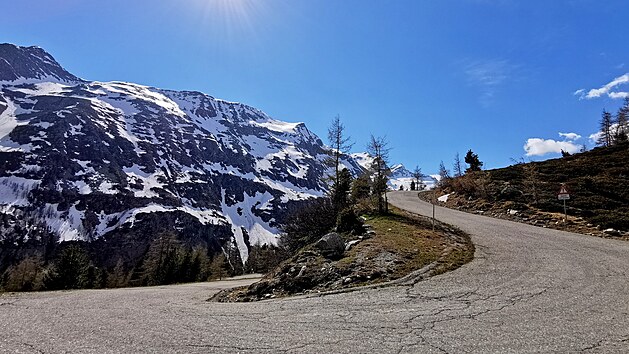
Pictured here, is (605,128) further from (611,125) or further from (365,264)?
(365,264)

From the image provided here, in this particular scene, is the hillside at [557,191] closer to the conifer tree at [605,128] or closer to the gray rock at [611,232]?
the gray rock at [611,232]

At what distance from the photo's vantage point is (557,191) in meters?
30.3

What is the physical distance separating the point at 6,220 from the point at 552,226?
199 metres

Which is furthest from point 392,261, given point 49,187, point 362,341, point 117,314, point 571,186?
point 49,187

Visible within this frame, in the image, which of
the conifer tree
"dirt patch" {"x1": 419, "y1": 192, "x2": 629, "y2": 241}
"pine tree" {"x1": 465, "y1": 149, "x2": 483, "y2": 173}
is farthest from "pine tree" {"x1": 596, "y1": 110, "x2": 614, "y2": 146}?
"dirt patch" {"x1": 419, "y1": 192, "x2": 629, "y2": 241}

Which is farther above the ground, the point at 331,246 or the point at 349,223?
the point at 349,223

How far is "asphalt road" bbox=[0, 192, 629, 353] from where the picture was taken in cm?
583

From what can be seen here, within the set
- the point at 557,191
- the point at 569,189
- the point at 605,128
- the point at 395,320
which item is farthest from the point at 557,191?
the point at 605,128

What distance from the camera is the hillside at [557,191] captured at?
A: 2231 centimetres

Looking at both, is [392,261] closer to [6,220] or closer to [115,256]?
[115,256]

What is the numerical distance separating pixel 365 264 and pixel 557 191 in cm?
2682

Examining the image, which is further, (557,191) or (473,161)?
(473,161)

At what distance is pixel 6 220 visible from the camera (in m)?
149

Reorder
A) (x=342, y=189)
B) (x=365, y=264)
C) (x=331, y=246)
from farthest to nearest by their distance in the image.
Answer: (x=342, y=189), (x=331, y=246), (x=365, y=264)
